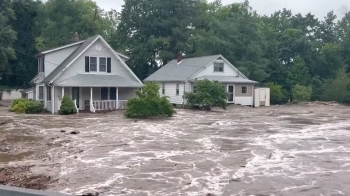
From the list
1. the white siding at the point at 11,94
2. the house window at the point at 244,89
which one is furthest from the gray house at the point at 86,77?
the white siding at the point at 11,94

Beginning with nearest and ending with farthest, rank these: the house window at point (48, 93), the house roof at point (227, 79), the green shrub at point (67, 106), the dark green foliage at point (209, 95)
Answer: the green shrub at point (67, 106) < the house window at point (48, 93) < the dark green foliage at point (209, 95) < the house roof at point (227, 79)

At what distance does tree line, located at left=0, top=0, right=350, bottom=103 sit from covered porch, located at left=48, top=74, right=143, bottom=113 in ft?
53.5

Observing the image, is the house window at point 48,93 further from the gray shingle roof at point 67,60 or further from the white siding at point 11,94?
the white siding at point 11,94

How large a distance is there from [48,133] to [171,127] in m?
6.24

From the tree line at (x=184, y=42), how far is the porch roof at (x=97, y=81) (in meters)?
17.0

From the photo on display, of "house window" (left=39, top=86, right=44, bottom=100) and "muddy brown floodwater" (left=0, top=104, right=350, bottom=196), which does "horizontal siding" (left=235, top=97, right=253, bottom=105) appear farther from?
"house window" (left=39, top=86, right=44, bottom=100)

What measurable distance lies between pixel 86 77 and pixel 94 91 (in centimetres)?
165

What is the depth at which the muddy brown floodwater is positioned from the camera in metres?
11.0

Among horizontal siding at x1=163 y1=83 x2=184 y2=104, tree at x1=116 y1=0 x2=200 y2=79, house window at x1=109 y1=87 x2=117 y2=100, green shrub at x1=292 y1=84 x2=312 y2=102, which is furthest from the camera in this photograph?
tree at x1=116 y1=0 x2=200 y2=79

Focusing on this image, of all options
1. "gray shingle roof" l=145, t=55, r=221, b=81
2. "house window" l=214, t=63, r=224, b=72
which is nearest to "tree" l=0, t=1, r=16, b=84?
"gray shingle roof" l=145, t=55, r=221, b=81

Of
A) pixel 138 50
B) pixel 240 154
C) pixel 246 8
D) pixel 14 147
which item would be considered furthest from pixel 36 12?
pixel 240 154

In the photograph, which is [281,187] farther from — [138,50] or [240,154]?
[138,50]

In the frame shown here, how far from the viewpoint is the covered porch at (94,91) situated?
32062 mm

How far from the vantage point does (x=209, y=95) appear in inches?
1396
